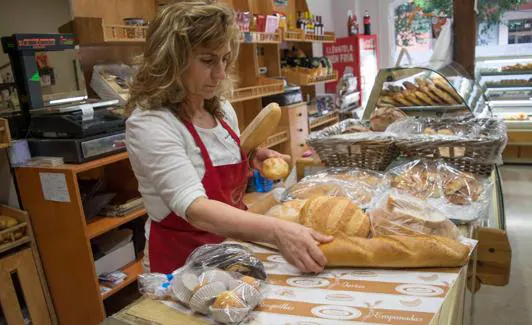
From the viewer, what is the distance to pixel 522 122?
4.62 meters

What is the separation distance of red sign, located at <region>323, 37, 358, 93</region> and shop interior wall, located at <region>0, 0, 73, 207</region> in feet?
11.2

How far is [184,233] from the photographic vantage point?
1.19 meters

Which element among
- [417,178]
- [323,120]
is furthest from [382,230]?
[323,120]

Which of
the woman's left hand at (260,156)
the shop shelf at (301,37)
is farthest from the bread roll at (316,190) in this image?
the shop shelf at (301,37)

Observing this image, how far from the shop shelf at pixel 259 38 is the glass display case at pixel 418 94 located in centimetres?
94

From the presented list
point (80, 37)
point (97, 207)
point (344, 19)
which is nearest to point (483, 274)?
point (97, 207)

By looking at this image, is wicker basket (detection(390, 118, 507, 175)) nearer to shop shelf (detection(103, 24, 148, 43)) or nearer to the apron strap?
the apron strap

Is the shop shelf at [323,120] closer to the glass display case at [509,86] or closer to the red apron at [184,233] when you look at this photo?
the glass display case at [509,86]

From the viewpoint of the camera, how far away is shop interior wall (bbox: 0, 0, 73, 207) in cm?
196

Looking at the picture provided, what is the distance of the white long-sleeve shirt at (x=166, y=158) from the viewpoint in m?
0.95

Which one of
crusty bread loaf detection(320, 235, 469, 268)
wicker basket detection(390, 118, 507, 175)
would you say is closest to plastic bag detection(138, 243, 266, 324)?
crusty bread loaf detection(320, 235, 469, 268)

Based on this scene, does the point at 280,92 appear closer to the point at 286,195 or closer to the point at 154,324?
the point at 286,195

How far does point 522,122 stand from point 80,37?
4485mm

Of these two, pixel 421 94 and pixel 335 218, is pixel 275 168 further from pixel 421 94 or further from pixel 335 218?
pixel 421 94
